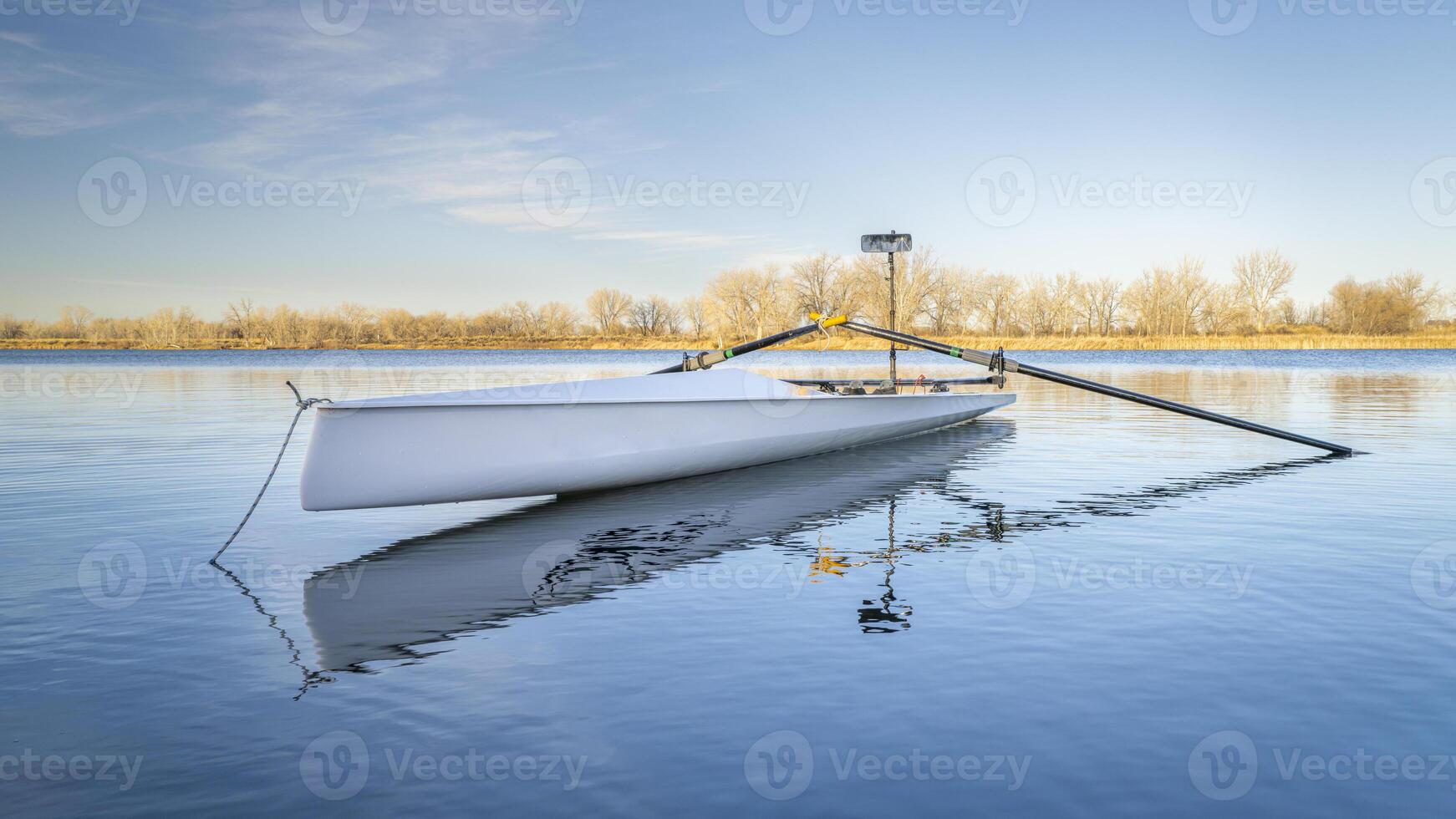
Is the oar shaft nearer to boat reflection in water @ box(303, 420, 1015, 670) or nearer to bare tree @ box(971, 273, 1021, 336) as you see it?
boat reflection in water @ box(303, 420, 1015, 670)

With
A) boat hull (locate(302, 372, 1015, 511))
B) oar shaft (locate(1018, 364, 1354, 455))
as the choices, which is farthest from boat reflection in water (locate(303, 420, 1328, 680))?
oar shaft (locate(1018, 364, 1354, 455))

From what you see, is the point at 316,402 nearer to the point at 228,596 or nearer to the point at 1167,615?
the point at 228,596

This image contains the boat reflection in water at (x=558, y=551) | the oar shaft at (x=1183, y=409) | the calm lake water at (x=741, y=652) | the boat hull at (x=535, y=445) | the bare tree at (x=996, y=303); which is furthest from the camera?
the bare tree at (x=996, y=303)

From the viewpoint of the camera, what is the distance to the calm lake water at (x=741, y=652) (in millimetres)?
3494

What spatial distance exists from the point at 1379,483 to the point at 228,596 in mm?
11576

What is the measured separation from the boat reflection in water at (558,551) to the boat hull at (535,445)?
1.23 ft

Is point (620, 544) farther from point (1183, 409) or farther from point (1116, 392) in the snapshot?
point (1183, 409)

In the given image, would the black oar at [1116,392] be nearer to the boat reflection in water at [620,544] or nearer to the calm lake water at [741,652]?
the boat reflection in water at [620,544]

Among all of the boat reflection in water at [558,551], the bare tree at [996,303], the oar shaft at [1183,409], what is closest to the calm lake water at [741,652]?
the boat reflection in water at [558,551]

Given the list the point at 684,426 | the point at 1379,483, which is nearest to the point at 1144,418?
the point at 1379,483

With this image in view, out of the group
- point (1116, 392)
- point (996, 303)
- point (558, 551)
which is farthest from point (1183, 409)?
point (996, 303)

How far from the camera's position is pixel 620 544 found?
8.02 metres

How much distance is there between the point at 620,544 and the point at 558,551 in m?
0.54

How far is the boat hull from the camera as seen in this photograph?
25.7 ft
